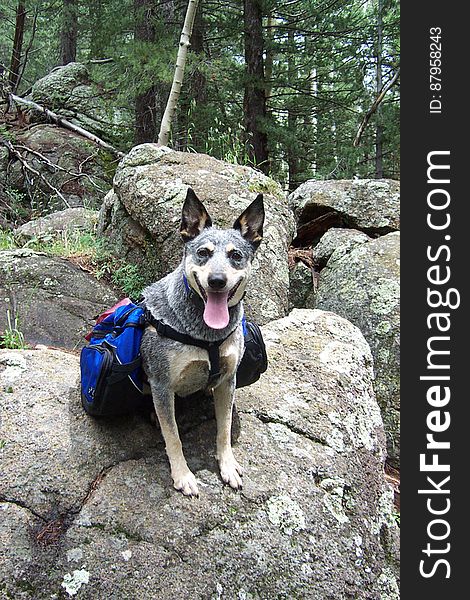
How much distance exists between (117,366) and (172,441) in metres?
0.56

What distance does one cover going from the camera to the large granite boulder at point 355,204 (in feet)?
24.0

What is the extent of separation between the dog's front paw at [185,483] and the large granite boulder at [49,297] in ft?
8.34

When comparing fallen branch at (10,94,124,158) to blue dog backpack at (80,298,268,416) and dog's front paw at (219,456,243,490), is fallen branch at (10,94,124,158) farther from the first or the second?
dog's front paw at (219,456,243,490)

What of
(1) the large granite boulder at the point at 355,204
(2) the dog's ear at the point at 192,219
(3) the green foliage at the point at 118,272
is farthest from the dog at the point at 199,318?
(1) the large granite boulder at the point at 355,204

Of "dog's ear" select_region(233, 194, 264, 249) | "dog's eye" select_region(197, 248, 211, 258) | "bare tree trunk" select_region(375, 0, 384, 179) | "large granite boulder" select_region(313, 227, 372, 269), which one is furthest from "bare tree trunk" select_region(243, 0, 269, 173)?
"dog's eye" select_region(197, 248, 211, 258)

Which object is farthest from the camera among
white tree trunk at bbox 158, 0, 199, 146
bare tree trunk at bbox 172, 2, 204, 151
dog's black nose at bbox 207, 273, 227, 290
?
bare tree trunk at bbox 172, 2, 204, 151

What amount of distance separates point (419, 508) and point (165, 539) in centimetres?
161

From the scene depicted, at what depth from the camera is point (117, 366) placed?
9.92 feet

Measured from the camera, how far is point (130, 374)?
3096mm

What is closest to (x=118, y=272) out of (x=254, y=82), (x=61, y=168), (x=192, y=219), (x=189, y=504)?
(x=192, y=219)

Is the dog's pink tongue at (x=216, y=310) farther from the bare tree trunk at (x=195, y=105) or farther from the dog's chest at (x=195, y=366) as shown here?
the bare tree trunk at (x=195, y=105)

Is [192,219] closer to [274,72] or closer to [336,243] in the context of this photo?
[336,243]

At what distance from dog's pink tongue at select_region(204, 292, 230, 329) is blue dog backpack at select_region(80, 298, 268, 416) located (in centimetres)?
22

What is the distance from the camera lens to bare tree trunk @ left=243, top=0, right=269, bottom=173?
1046 centimetres
